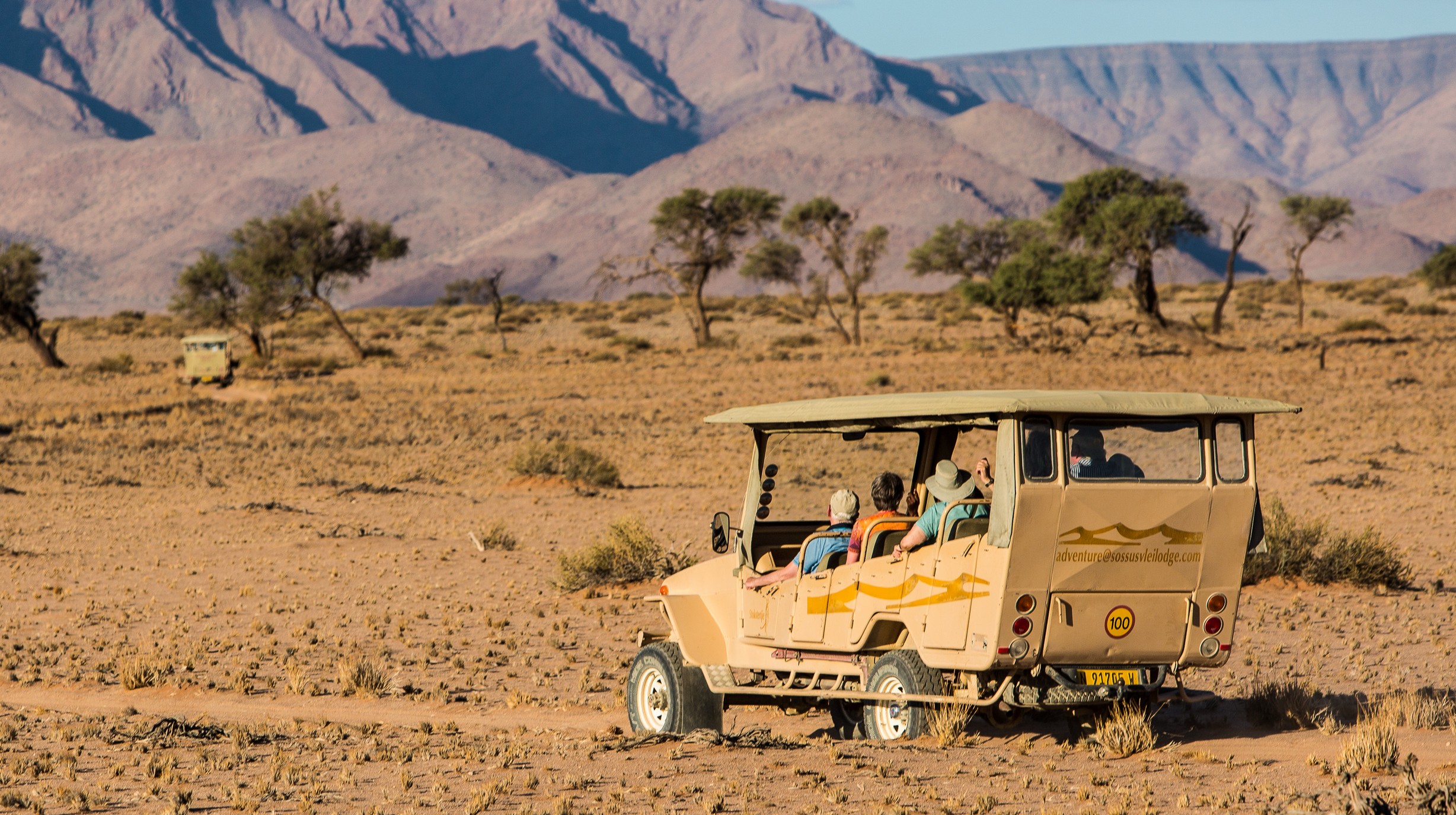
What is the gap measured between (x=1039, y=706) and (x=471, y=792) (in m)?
3.16

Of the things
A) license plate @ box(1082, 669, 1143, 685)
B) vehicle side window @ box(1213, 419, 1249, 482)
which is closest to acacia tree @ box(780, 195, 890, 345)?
vehicle side window @ box(1213, 419, 1249, 482)

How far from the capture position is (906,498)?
9883mm

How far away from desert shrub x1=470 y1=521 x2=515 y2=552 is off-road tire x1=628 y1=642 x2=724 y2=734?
34.3 ft

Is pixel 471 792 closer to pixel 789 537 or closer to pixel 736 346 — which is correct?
pixel 789 537

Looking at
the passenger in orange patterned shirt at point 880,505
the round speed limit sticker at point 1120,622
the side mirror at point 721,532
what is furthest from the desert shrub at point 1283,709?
the side mirror at point 721,532

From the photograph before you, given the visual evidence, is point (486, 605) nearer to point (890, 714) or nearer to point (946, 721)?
point (890, 714)

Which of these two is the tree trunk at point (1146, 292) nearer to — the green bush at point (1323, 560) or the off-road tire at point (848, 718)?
the green bush at point (1323, 560)

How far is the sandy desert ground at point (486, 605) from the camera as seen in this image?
8.17 m

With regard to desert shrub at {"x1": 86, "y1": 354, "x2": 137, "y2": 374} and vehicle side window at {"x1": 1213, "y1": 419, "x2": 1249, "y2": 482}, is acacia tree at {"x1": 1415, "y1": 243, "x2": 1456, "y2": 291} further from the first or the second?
vehicle side window at {"x1": 1213, "y1": 419, "x2": 1249, "y2": 482}

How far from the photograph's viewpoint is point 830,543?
359 inches

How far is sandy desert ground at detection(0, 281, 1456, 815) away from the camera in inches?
322

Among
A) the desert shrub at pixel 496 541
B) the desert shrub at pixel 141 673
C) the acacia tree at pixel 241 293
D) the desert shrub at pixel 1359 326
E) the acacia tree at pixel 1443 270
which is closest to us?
the desert shrub at pixel 141 673

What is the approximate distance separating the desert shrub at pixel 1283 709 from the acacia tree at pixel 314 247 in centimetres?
5542

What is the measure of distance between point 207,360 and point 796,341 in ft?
84.8
